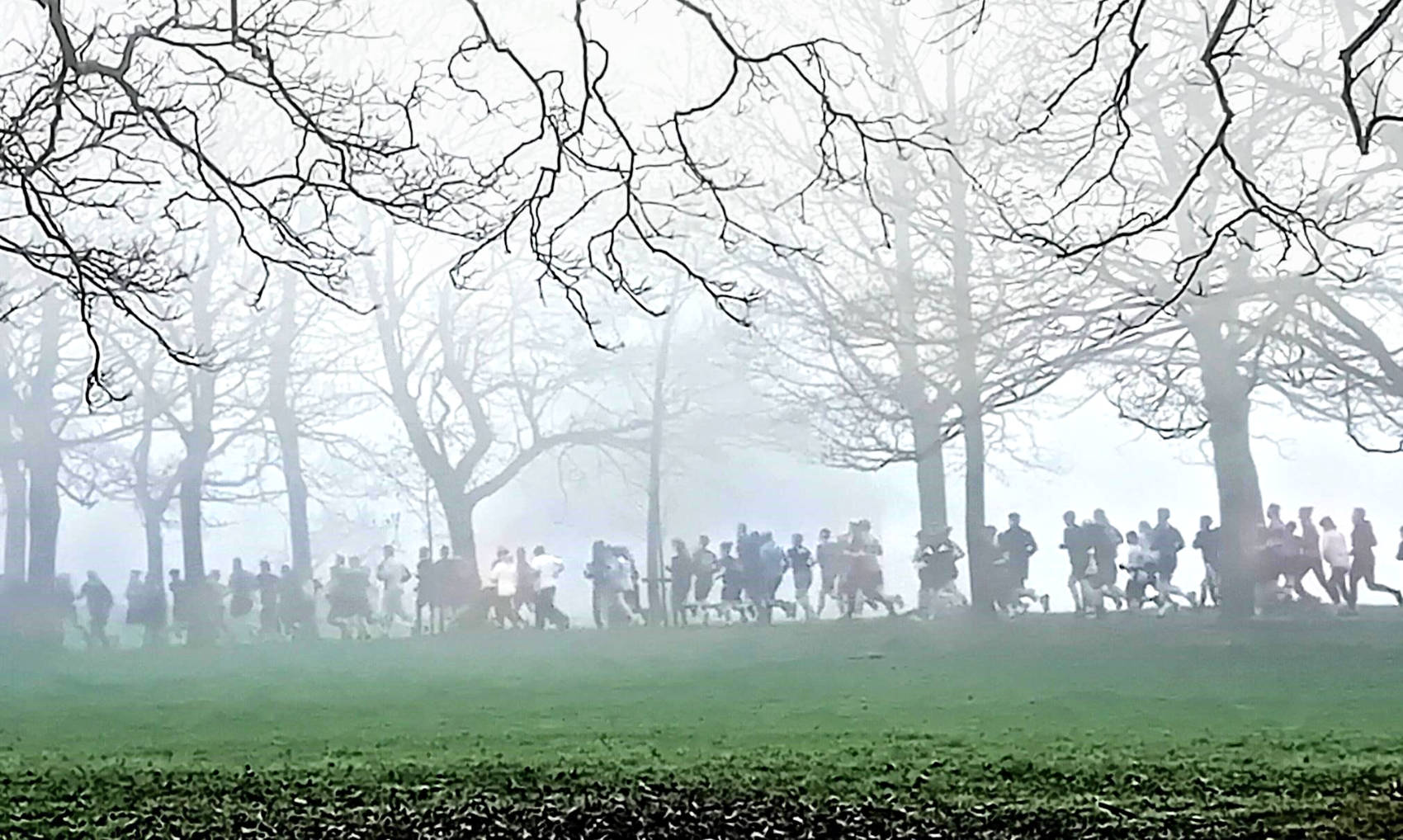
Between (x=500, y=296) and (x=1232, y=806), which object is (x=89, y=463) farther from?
(x=1232, y=806)

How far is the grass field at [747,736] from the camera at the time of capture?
3.82m

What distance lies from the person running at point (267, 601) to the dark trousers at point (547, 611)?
2.36 meters

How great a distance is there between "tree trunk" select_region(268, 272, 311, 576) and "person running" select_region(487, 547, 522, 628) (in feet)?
6.23

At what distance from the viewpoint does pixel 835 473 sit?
13375mm

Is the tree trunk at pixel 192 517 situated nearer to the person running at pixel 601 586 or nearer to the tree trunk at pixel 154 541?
Result: the tree trunk at pixel 154 541

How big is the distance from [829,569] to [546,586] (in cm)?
239

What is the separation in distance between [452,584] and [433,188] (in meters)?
7.99

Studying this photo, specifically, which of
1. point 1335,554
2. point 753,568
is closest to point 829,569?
point 753,568

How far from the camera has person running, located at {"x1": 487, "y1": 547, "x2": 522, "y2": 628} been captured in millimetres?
12680

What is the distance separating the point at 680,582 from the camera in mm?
12711

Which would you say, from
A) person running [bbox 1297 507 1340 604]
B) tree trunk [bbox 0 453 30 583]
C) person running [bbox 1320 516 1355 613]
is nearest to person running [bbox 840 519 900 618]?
person running [bbox 1297 507 1340 604]

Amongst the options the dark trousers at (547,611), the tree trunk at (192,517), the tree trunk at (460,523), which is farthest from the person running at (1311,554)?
the tree trunk at (192,517)

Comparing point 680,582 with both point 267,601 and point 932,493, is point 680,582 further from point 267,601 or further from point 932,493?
point 267,601

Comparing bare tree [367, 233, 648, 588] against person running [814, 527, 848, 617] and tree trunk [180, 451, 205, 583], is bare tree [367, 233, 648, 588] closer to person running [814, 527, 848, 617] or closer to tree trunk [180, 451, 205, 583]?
tree trunk [180, 451, 205, 583]
